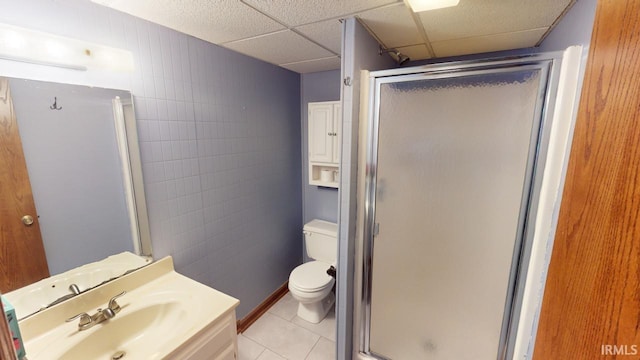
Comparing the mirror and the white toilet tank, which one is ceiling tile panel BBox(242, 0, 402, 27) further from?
the white toilet tank

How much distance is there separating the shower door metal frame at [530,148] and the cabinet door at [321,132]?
0.80 metres

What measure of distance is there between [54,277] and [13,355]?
0.90 meters

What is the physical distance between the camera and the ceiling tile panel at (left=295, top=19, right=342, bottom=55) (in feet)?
4.25

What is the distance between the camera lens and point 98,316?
1.08 metres

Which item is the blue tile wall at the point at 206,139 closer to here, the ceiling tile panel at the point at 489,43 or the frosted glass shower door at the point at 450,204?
the frosted glass shower door at the point at 450,204

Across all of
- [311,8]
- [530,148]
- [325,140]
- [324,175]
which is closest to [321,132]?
[325,140]

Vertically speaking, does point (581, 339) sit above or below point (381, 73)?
below

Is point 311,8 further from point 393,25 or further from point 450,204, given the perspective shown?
point 450,204

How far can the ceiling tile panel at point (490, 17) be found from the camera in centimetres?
110

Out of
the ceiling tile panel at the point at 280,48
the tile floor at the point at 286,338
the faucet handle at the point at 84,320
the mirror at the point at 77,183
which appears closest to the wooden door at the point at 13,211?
the mirror at the point at 77,183

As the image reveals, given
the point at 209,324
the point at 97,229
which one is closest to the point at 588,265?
the point at 209,324

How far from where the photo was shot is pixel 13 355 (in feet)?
1.35

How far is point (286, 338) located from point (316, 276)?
513 mm

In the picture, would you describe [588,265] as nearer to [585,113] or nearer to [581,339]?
[581,339]
